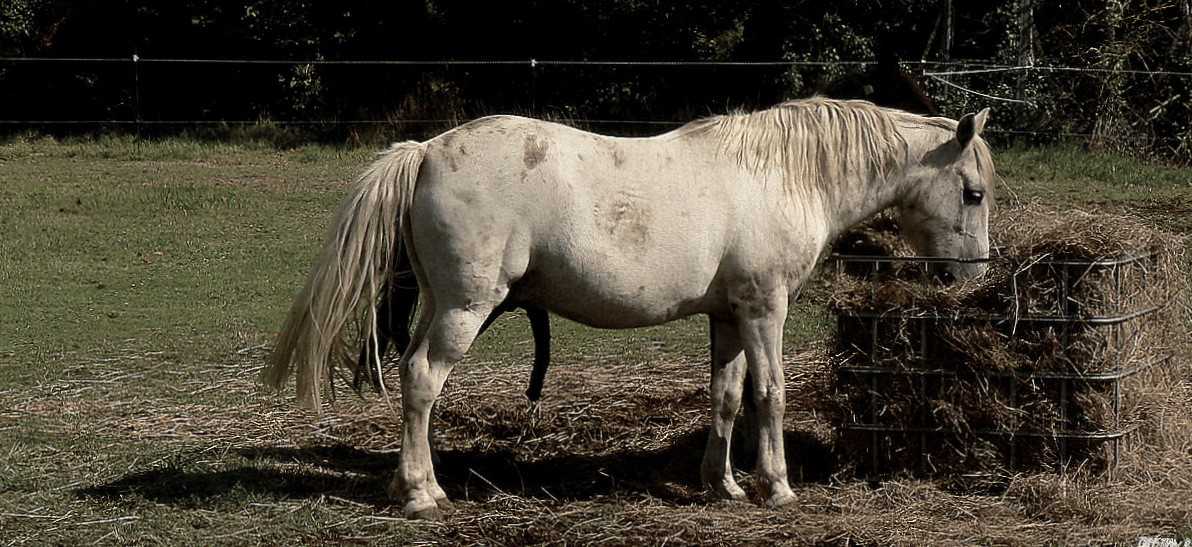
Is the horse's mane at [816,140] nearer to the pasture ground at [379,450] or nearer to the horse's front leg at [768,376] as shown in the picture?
the horse's front leg at [768,376]

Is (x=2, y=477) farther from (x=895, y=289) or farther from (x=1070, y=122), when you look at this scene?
(x=1070, y=122)

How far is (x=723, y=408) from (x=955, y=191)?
1.42 m

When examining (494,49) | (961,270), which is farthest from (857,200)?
(494,49)

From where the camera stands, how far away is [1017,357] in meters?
5.30

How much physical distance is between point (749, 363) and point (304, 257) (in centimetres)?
659

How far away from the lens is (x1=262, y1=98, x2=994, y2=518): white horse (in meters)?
4.92

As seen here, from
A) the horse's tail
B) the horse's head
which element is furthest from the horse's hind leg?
the horse's head

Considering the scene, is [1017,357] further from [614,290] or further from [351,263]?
[351,263]

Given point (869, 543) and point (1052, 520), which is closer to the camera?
point (869, 543)

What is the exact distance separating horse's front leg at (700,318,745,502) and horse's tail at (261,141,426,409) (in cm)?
151

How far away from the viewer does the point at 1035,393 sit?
209 inches

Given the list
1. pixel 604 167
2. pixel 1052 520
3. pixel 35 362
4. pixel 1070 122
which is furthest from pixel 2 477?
pixel 1070 122

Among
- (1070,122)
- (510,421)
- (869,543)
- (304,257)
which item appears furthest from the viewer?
(1070,122)

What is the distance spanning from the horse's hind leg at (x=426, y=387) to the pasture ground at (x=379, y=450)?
0.12 meters
